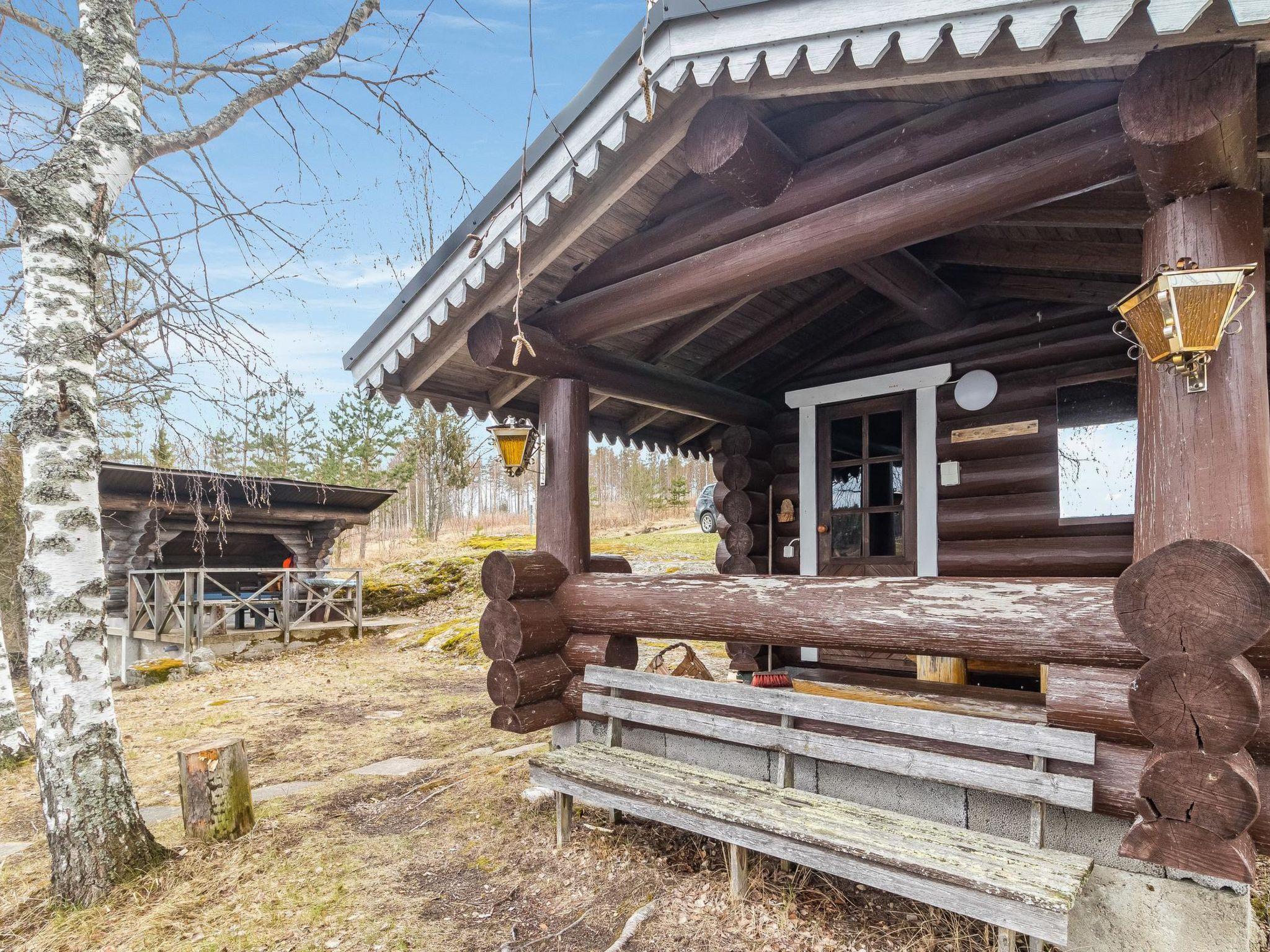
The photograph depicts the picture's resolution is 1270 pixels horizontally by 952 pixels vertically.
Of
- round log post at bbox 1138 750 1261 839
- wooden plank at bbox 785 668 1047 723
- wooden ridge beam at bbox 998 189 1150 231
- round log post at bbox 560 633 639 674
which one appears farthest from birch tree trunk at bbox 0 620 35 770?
wooden ridge beam at bbox 998 189 1150 231

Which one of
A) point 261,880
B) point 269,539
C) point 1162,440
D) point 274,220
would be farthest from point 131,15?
point 269,539

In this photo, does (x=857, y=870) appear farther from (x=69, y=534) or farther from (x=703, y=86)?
(x=69, y=534)

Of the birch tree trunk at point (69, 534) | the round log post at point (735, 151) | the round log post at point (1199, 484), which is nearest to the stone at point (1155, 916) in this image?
the round log post at point (1199, 484)

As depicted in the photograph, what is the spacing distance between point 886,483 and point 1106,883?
3653 mm

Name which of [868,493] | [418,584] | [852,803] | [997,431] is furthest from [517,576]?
[418,584]

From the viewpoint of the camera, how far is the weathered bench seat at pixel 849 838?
202 cm

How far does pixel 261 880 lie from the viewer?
3.12 m

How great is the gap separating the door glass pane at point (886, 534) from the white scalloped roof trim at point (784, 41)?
3.72 meters

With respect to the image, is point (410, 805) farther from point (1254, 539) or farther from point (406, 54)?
point (406, 54)

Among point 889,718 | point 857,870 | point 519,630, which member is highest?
point 519,630

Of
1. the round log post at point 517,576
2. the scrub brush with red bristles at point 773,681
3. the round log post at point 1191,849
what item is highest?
the round log post at point 517,576

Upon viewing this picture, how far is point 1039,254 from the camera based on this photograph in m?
4.14

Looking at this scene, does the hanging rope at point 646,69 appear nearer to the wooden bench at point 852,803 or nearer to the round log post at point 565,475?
the round log post at point 565,475

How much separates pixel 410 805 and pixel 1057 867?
3.40 metres
